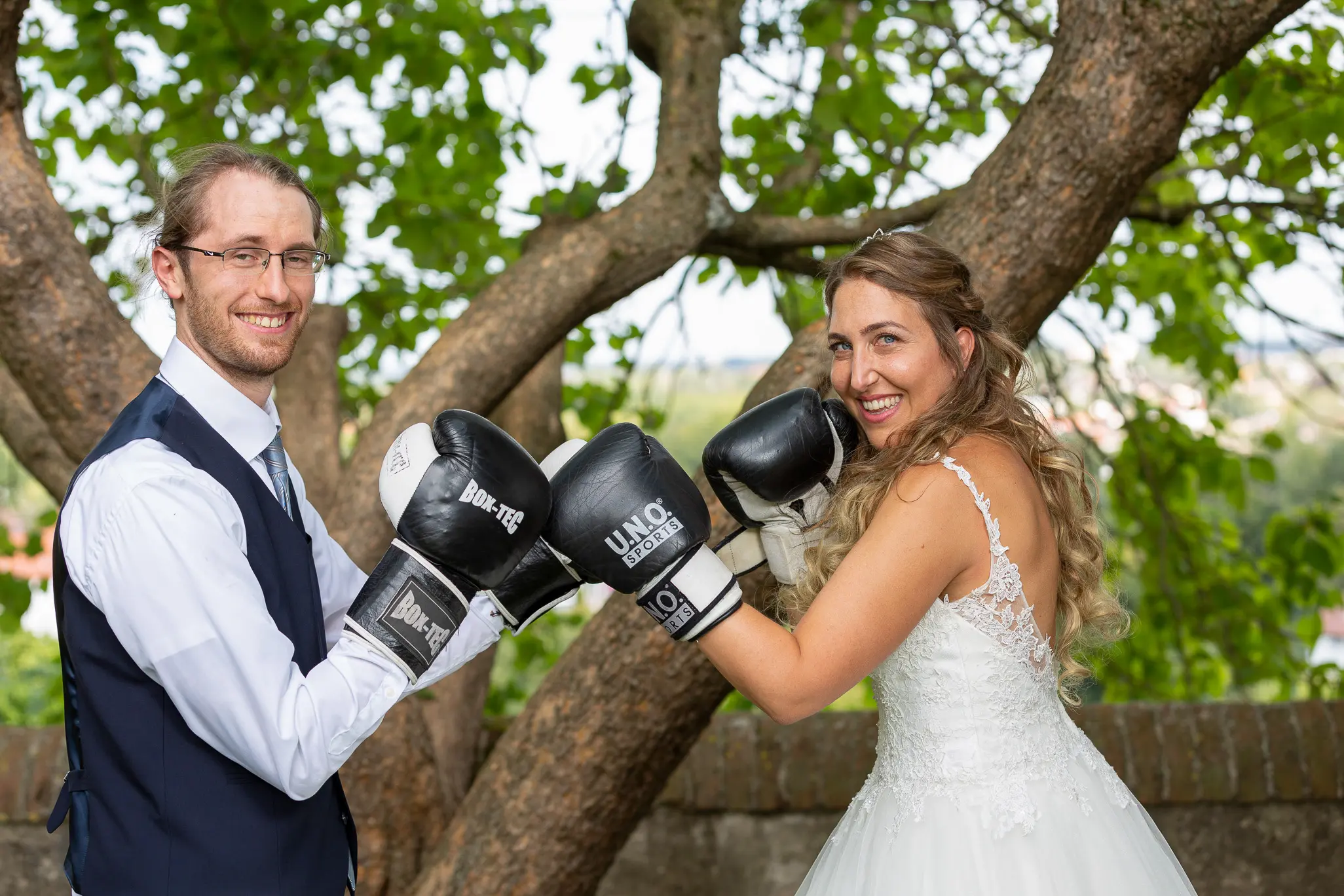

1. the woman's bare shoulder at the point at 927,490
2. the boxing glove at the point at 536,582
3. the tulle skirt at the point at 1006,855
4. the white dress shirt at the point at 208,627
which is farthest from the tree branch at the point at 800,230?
the white dress shirt at the point at 208,627

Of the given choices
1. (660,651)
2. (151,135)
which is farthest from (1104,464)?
(151,135)

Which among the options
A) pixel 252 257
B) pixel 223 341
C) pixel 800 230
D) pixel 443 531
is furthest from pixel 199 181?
pixel 800 230

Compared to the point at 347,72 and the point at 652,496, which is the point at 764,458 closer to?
the point at 652,496

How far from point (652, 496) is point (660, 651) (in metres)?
0.73

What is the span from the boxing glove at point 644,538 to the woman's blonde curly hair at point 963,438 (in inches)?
11.9

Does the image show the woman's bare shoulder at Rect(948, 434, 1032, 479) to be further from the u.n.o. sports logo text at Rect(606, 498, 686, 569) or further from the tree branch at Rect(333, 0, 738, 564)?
the tree branch at Rect(333, 0, 738, 564)

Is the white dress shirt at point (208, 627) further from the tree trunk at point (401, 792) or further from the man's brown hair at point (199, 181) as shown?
the tree trunk at point (401, 792)

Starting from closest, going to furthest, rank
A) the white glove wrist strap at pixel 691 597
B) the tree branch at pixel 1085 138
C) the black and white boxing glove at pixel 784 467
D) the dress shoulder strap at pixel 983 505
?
the white glove wrist strap at pixel 691 597
the dress shoulder strap at pixel 983 505
the black and white boxing glove at pixel 784 467
the tree branch at pixel 1085 138

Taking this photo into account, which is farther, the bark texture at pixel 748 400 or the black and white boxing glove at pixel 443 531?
the bark texture at pixel 748 400

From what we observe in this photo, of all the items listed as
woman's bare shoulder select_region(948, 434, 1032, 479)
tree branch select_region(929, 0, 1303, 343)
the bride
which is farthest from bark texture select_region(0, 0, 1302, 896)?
woman's bare shoulder select_region(948, 434, 1032, 479)

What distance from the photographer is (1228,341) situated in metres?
4.65

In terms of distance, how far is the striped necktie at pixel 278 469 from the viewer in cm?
188

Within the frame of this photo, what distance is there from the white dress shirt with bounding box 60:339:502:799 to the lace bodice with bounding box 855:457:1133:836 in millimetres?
859

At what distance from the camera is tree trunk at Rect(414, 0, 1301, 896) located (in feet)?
7.77
